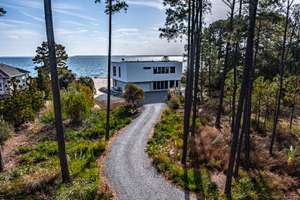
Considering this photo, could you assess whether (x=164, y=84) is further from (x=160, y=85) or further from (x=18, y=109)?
(x=18, y=109)

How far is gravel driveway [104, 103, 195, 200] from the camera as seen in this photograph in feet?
34.8

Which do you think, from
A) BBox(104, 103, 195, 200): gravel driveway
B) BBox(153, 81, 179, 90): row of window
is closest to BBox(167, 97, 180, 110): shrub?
BBox(104, 103, 195, 200): gravel driveway

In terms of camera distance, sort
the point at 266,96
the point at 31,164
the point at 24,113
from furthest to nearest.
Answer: the point at 266,96
the point at 24,113
the point at 31,164

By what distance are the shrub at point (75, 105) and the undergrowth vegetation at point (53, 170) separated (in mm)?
1809

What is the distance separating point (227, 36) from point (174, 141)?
836cm

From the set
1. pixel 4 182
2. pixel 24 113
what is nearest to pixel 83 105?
pixel 24 113

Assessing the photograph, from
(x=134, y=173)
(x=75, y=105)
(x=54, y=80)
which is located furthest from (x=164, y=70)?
(x=54, y=80)

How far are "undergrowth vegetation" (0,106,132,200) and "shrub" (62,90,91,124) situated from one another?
1.81 m

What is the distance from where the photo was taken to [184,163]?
1381 centimetres

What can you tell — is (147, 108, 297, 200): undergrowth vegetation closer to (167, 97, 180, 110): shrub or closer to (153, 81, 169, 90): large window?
(167, 97, 180, 110): shrub

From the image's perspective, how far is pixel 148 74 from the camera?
3872 cm

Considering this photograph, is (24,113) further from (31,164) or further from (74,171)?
(74,171)

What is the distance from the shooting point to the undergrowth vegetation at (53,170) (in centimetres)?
1007

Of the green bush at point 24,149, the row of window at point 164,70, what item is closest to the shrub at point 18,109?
the green bush at point 24,149
